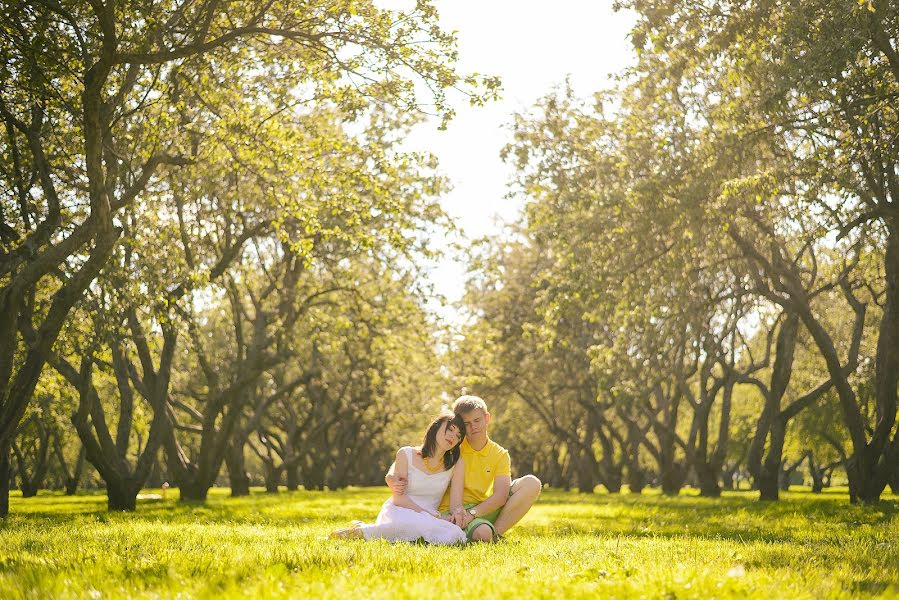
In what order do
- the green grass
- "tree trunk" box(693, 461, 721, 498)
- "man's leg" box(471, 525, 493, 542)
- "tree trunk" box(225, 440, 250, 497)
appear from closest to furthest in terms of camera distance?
the green grass < "man's leg" box(471, 525, 493, 542) < "tree trunk" box(693, 461, 721, 498) < "tree trunk" box(225, 440, 250, 497)

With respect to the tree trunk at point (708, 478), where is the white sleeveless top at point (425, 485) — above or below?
above

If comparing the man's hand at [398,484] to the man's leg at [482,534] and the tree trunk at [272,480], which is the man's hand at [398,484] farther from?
the tree trunk at [272,480]

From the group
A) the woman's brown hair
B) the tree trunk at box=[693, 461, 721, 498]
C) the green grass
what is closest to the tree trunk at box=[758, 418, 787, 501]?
the tree trunk at box=[693, 461, 721, 498]

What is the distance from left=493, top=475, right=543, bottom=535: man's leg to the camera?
10.1m

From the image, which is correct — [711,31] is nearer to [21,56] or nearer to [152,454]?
[21,56]

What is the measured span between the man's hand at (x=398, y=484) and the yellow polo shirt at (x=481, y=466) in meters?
0.65

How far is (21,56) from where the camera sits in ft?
42.4

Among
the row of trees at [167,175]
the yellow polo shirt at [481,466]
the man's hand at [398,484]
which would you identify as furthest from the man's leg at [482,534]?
the row of trees at [167,175]

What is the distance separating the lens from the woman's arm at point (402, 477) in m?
9.62

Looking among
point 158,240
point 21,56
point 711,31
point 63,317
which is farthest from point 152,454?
point 711,31

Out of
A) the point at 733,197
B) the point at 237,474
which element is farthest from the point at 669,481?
the point at 733,197

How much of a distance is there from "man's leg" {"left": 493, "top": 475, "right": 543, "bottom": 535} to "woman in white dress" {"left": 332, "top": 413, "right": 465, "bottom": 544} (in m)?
0.62

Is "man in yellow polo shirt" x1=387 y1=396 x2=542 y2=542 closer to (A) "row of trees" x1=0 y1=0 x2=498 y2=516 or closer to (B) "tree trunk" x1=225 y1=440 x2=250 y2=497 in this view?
(A) "row of trees" x1=0 y1=0 x2=498 y2=516

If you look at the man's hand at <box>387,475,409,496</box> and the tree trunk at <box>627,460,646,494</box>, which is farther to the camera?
the tree trunk at <box>627,460,646,494</box>
